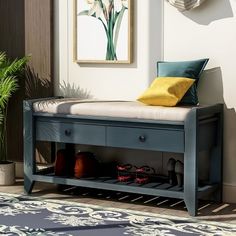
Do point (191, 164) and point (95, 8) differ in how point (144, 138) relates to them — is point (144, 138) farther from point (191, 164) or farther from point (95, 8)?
point (95, 8)

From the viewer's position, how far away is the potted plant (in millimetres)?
4520

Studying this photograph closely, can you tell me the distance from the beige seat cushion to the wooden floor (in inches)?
24.4

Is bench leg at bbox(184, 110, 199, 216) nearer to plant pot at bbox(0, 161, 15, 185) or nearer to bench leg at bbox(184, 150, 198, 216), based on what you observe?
bench leg at bbox(184, 150, 198, 216)

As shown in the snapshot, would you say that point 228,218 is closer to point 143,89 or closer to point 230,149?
point 230,149

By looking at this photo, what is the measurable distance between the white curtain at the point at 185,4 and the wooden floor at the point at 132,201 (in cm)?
134

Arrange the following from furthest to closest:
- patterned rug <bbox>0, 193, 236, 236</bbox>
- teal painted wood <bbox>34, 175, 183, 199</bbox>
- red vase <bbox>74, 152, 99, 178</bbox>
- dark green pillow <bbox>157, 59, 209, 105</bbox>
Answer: red vase <bbox>74, 152, 99, 178</bbox> → dark green pillow <bbox>157, 59, 209, 105</bbox> → teal painted wood <bbox>34, 175, 183, 199</bbox> → patterned rug <bbox>0, 193, 236, 236</bbox>

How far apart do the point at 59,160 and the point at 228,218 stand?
4.35 ft

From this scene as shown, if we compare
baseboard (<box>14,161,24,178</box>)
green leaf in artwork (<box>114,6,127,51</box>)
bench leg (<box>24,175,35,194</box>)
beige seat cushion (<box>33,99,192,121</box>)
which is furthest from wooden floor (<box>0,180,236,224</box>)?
green leaf in artwork (<box>114,6,127,51</box>)

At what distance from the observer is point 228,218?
380 cm

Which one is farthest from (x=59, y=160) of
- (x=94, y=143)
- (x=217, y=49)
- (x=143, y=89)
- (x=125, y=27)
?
(x=217, y=49)

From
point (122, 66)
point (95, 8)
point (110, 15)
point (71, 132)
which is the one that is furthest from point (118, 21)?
point (71, 132)

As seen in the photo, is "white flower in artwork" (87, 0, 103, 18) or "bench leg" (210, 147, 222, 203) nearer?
"bench leg" (210, 147, 222, 203)

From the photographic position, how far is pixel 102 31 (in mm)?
4504

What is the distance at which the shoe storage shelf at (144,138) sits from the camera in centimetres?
379
